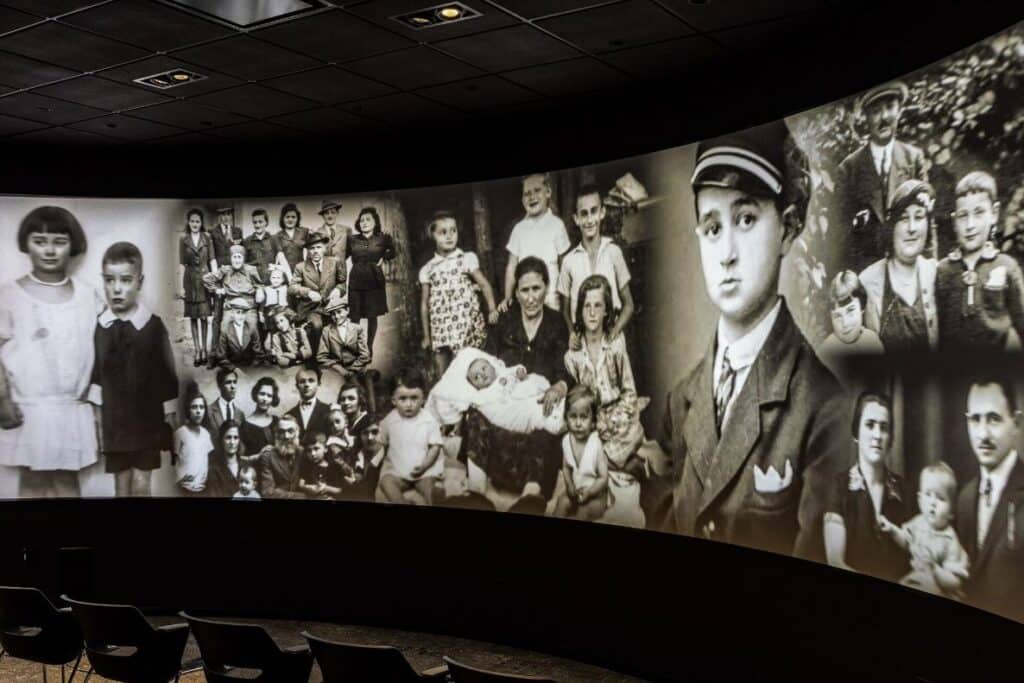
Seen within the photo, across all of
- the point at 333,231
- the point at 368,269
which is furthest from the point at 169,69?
the point at 368,269

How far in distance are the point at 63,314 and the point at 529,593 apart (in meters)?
4.38

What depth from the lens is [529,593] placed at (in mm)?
6715

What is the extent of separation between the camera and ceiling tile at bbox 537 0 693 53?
181 inches

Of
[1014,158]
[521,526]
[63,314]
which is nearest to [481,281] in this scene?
[521,526]

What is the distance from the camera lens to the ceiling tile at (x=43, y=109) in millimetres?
6215

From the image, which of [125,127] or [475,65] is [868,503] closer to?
[475,65]

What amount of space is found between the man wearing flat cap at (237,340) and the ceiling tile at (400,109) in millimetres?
2029

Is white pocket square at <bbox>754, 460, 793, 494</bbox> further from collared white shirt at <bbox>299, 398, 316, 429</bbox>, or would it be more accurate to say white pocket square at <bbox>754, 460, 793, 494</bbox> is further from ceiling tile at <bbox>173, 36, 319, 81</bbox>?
collared white shirt at <bbox>299, 398, 316, 429</bbox>

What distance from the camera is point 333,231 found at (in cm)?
750

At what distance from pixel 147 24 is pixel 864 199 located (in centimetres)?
365

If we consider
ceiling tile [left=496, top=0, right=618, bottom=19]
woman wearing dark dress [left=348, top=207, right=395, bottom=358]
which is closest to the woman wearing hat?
ceiling tile [left=496, top=0, right=618, bottom=19]

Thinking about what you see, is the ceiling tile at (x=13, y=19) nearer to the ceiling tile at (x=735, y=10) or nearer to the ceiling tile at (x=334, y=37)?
the ceiling tile at (x=334, y=37)

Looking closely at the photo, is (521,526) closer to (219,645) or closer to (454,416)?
(454,416)

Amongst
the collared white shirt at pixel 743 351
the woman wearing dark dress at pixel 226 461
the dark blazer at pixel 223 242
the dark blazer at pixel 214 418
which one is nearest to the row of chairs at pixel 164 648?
the collared white shirt at pixel 743 351
